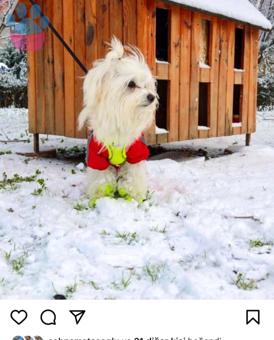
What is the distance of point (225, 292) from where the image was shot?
6.65ft

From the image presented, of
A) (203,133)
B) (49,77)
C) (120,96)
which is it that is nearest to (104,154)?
(120,96)

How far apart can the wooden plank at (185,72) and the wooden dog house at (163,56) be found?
0.01m

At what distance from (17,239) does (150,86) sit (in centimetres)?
142

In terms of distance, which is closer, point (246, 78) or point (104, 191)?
point (104, 191)

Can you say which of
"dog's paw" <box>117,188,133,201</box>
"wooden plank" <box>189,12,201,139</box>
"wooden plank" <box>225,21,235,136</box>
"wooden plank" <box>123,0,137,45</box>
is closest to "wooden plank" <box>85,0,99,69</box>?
"wooden plank" <box>123,0,137,45</box>

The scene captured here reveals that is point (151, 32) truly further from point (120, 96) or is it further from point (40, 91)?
point (120, 96)

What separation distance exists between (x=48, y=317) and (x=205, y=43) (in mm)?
4746

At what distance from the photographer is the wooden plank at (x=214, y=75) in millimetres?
5734

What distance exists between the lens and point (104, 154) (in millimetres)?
3502

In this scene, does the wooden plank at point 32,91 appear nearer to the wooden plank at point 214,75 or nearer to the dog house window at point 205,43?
the dog house window at point 205,43

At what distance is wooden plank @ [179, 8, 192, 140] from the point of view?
5.30 meters

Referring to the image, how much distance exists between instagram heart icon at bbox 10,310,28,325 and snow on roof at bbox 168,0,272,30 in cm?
392

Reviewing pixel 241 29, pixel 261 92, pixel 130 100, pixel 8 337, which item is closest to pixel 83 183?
pixel 130 100

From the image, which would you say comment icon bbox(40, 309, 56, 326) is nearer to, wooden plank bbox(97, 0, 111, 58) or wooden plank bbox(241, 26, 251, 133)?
wooden plank bbox(97, 0, 111, 58)
